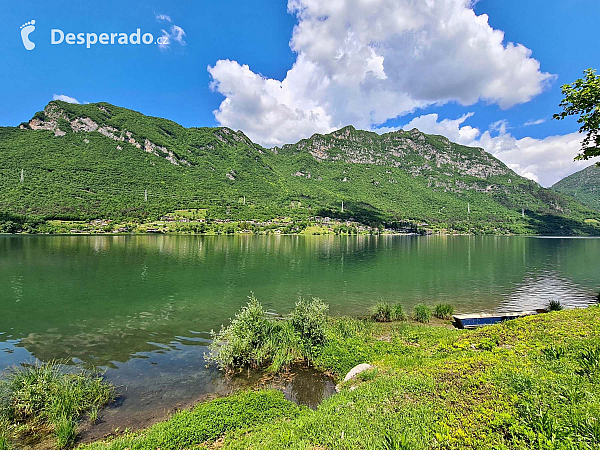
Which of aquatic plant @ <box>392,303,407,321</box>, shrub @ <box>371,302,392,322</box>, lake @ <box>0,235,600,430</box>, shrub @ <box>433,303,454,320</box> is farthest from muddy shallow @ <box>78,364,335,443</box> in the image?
shrub @ <box>433,303,454,320</box>

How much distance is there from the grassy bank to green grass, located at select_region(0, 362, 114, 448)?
2324 millimetres

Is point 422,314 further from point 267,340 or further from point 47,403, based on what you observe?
point 47,403

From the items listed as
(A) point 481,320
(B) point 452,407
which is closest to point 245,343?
(B) point 452,407

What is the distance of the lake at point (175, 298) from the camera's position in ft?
47.0

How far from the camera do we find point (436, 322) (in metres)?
22.0

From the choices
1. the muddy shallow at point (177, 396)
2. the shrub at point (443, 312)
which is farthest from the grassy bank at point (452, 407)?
the shrub at point (443, 312)

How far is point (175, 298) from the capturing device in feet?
97.0

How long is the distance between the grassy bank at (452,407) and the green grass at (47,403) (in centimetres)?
232

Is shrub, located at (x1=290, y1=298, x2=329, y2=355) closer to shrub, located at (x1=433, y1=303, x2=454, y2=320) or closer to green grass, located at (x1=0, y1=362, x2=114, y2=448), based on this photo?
green grass, located at (x1=0, y1=362, x2=114, y2=448)

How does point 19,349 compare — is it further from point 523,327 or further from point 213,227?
point 213,227

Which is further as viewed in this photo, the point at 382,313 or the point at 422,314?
the point at 382,313

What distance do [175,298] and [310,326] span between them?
19.8 meters

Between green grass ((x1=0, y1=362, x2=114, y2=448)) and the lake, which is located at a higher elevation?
green grass ((x1=0, y1=362, x2=114, y2=448))

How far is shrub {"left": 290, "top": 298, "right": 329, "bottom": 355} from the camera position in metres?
14.9
